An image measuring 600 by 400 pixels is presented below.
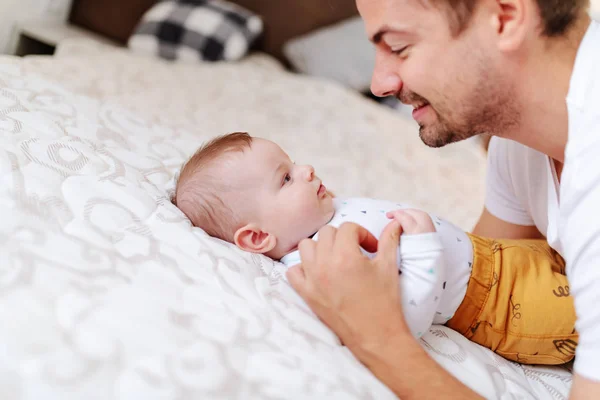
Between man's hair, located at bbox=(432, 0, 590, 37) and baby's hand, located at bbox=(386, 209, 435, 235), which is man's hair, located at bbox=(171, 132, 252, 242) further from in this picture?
man's hair, located at bbox=(432, 0, 590, 37)

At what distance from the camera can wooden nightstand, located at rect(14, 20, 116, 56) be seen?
2873 millimetres

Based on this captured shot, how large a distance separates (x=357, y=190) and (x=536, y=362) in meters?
0.90

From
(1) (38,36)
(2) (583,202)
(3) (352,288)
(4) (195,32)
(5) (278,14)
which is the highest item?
(2) (583,202)

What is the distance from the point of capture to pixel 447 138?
1.09 m

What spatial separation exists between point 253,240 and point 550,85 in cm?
59

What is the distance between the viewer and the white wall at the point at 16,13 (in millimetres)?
2717

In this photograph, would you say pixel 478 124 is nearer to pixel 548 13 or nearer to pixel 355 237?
pixel 548 13

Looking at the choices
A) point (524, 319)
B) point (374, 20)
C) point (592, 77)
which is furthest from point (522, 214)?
point (374, 20)

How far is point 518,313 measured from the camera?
1047 millimetres

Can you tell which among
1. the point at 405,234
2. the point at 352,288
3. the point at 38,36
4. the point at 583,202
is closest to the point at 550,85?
the point at 583,202

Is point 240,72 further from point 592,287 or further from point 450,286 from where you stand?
point 592,287

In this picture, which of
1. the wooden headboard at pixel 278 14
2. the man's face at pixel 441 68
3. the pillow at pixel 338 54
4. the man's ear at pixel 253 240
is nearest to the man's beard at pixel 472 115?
the man's face at pixel 441 68

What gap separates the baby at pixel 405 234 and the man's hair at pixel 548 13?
335 mm

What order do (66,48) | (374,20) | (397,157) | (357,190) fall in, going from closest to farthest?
(374,20) < (357,190) < (397,157) < (66,48)
